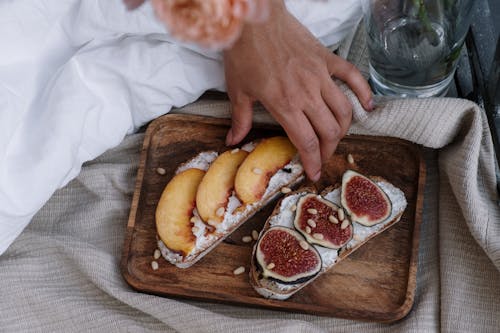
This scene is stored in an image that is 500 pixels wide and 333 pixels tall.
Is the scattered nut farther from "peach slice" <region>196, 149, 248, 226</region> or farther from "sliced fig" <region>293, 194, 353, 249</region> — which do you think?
"peach slice" <region>196, 149, 248, 226</region>

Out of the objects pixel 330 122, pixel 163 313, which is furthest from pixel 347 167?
pixel 163 313

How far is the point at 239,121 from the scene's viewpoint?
62.2 inches

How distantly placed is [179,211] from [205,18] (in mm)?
1190

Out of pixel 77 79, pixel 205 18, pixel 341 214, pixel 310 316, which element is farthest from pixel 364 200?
pixel 205 18

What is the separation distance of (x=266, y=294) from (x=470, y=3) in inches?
32.6

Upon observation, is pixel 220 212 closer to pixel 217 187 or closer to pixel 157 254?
pixel 217 187

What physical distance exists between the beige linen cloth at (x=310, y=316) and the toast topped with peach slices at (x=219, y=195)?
0.13 m

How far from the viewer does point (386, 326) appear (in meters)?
1.44

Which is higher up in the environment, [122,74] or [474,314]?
[122,74]

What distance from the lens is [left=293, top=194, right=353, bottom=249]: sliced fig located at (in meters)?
1.45

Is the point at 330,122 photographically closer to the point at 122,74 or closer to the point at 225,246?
the point at 225,246

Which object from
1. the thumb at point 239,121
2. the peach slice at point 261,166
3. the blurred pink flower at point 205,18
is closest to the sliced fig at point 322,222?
the peach slice at point 261,166

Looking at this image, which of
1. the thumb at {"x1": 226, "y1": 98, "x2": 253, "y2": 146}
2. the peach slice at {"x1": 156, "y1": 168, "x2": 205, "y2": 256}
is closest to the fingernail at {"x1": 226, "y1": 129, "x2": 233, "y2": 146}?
the thumb at {"x1": 226, "y1": 98, "x2": 253, "y2": 146}

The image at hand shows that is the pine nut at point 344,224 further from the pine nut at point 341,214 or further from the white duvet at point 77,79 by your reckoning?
the white duvet at point 77,79
